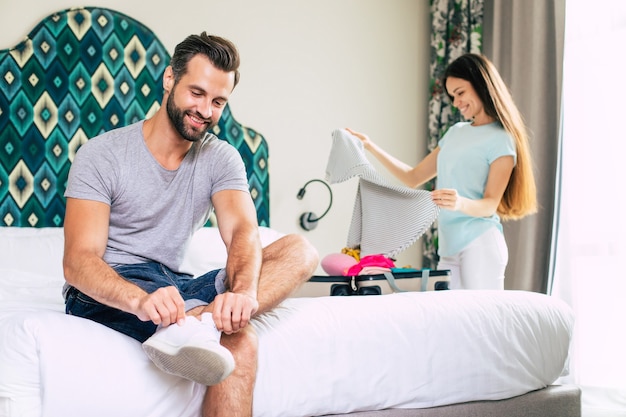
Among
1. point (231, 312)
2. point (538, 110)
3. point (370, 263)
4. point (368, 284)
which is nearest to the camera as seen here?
point (231, 312)

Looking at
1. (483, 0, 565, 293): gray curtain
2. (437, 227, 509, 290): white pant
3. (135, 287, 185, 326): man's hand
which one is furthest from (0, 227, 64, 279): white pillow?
(483, 0, 565, 293): gray curtain

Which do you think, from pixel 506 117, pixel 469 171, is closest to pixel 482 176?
pixel 469 171

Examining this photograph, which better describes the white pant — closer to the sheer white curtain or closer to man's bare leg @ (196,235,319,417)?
the sheer white curtain

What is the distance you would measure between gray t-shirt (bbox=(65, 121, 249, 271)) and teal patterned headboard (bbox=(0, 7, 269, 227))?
1367 millimetres

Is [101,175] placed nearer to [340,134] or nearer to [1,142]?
[340,134]

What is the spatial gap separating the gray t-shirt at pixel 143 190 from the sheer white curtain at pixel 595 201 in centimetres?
199

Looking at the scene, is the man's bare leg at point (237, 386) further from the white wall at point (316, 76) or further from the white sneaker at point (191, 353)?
the white wall at point (316, 76)

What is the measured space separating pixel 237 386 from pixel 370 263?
973mm

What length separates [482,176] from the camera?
103 inches

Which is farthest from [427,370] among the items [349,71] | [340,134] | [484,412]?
[349,71]

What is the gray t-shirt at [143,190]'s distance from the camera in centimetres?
167

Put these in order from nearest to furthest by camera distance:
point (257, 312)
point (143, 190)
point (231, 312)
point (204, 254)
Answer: point (231, 312) < point (257, 312) < point (143, 190) < point (204, 254)

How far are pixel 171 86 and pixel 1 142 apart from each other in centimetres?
145

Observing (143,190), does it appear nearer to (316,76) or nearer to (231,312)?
(231,312)
